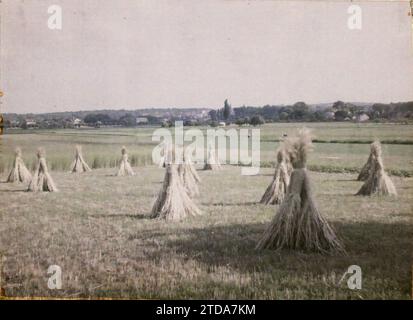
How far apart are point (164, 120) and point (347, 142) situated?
2.61 m

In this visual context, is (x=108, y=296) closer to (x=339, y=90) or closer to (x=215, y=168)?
(x=215, y=168)

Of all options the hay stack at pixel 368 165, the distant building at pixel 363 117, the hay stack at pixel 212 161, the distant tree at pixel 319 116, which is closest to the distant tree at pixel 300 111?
the distant tree at pixel 319 116

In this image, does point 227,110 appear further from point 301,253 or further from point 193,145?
point 301,253

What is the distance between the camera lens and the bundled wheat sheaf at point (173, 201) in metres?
6.34

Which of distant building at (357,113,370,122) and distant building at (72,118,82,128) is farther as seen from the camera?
distant building at (72,118,82,128)

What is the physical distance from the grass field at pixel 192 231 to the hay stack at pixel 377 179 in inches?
3.8

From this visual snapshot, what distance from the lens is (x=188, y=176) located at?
6.88 metres

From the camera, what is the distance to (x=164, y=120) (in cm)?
635

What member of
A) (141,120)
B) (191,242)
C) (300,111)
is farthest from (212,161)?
(300,111)

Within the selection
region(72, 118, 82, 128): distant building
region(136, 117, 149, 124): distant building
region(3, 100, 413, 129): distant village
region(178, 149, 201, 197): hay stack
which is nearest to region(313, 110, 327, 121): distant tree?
region(3, 100, 413, 129): distant village

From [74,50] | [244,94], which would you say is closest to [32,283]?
[74,50]

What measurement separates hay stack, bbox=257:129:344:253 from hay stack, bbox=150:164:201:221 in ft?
4.42

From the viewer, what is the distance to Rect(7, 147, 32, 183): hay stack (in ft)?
21.1

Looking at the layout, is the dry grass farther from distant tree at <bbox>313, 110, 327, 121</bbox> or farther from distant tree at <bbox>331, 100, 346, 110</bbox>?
distant tree at <bbox>331, 100, 346, 110</bbox>
